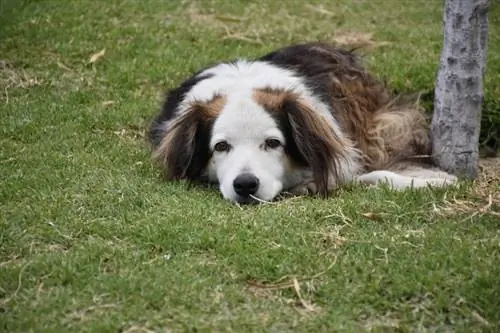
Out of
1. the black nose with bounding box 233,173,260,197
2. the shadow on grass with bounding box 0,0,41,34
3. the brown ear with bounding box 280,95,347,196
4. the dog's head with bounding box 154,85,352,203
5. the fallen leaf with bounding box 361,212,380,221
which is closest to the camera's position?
the fallen leaf with bounding box 361,212,380,221

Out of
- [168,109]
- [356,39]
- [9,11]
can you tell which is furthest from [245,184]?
[356,39]

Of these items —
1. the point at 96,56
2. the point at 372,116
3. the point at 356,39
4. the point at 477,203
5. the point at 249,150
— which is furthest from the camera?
the point at 356,39

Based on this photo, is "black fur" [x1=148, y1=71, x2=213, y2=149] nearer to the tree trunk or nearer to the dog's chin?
the dog's chin

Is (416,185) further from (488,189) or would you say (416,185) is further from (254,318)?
(254,318)

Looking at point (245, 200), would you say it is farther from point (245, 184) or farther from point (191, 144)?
point (191, 144)

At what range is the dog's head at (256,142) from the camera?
227 inches

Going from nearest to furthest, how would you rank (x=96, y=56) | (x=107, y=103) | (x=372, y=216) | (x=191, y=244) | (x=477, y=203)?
(x=191, y=244), (x=372, y=216), (x=477, y=203), (x=107, y=103), (x=96, y=56)

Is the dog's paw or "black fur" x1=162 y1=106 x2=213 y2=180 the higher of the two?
"black fur" x1=162 y1=106 x2=213 y2=180

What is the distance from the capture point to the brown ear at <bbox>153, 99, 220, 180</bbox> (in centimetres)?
602

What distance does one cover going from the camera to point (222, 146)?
232 inches

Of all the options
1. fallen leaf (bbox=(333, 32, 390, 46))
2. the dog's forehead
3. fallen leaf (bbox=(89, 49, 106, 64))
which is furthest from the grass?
fallen leaf (bbox=(333, 32, 390, 46))

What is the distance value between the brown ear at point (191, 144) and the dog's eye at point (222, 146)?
13cm

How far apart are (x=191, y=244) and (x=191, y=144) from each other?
1.48 meters

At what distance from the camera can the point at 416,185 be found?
5812mm
